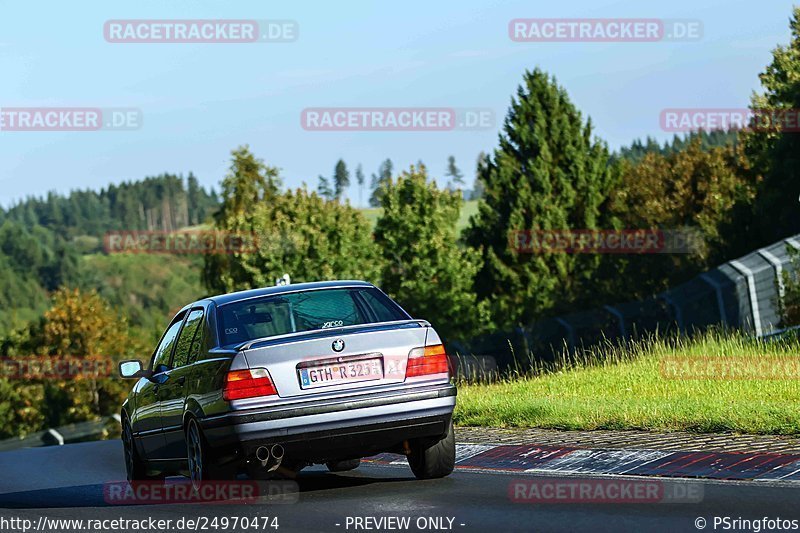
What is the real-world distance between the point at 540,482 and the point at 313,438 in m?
1.84

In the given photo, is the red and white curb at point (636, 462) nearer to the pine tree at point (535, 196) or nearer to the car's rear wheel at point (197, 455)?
the car's rear wheel at point (197, 455)

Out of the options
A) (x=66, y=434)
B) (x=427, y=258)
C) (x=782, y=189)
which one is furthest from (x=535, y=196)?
(x=66, y=434)

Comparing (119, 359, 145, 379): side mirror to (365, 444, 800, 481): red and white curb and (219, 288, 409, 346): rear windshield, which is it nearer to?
(219, 288, 409, 346): rear windshield

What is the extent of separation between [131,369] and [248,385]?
105 inches

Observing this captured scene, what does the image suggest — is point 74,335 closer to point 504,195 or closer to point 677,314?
point 504,195

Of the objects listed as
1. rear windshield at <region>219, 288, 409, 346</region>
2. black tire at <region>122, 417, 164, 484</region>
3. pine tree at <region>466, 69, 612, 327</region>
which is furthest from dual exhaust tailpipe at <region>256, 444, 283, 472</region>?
pine tree at <region>466, 69, 612, 327</region>

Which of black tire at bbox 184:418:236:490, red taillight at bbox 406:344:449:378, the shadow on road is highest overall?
red taillight at bbox 406:344:449:378

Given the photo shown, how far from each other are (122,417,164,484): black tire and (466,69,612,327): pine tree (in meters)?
58.4

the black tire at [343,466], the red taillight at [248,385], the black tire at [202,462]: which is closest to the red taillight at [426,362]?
the red taillight at [248,385]

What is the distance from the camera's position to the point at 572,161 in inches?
3029

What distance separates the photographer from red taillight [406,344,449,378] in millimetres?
10172

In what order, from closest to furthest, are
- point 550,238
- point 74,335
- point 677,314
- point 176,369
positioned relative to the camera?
point 176,369 < point 677,314 < point 550,238 < point 74,335

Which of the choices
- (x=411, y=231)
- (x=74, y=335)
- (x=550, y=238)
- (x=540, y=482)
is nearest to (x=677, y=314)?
(x=540, y=482)

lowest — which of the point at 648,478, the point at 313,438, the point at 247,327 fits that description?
the point at 648,478
